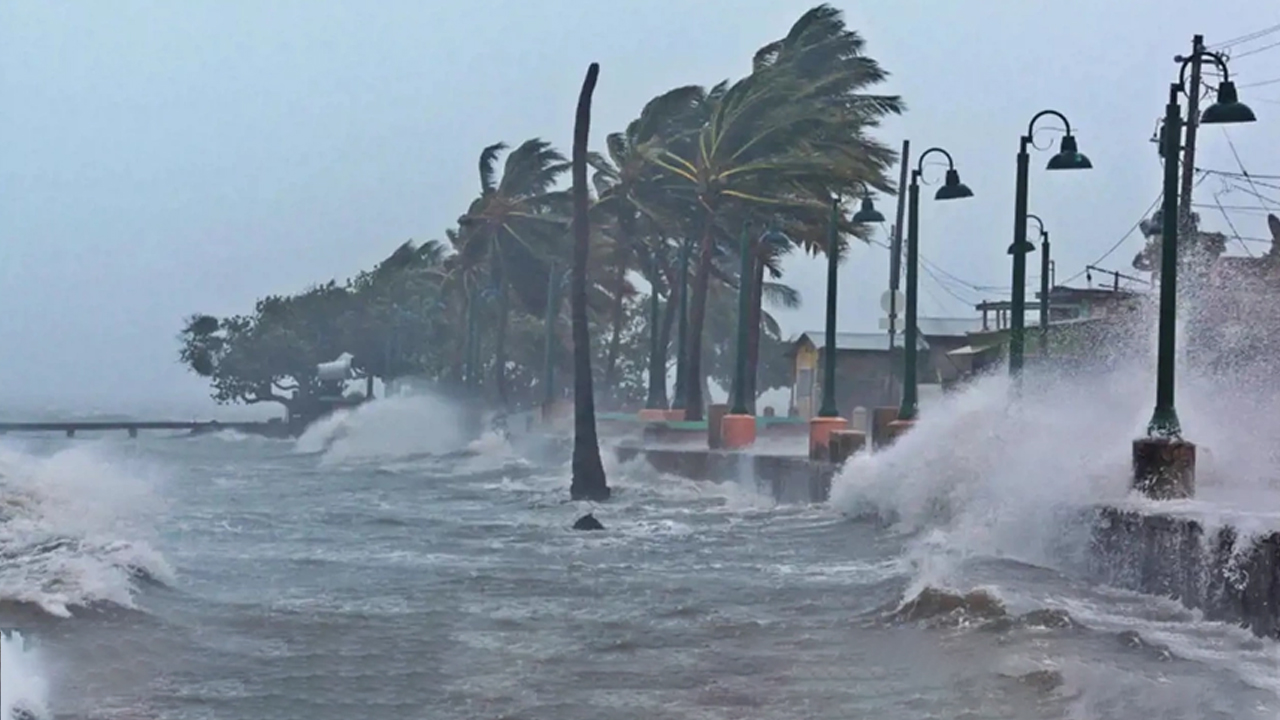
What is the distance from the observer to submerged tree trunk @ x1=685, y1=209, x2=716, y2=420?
152 ft

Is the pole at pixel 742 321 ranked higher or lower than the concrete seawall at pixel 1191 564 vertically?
higher

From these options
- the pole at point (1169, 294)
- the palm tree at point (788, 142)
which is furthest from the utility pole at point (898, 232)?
the pole at point (1169, 294)

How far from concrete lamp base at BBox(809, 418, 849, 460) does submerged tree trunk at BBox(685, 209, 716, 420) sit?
13.6m

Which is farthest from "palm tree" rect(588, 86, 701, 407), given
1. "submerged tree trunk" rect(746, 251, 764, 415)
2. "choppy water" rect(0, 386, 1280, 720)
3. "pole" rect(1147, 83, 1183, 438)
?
"pole" rect(1147, 83, 1183, 438)

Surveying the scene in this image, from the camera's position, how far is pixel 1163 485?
56.4ft

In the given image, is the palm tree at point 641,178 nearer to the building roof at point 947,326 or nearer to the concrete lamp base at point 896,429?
the building roof at point 947,326

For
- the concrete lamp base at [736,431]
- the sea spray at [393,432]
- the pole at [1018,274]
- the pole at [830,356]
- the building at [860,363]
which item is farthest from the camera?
the sea spray at [393,432]

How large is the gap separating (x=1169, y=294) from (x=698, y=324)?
29.4 meters

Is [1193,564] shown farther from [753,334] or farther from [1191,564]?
[753,334]

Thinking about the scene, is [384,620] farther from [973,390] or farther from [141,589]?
[973,390]

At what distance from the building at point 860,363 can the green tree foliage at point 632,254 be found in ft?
6.62

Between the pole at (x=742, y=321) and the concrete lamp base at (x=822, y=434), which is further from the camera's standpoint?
the pole at (x=742, y=321)

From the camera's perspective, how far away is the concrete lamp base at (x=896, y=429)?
28.6 m

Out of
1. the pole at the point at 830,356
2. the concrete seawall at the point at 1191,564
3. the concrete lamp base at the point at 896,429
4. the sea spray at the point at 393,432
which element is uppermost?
the pole at the point at 830,356
